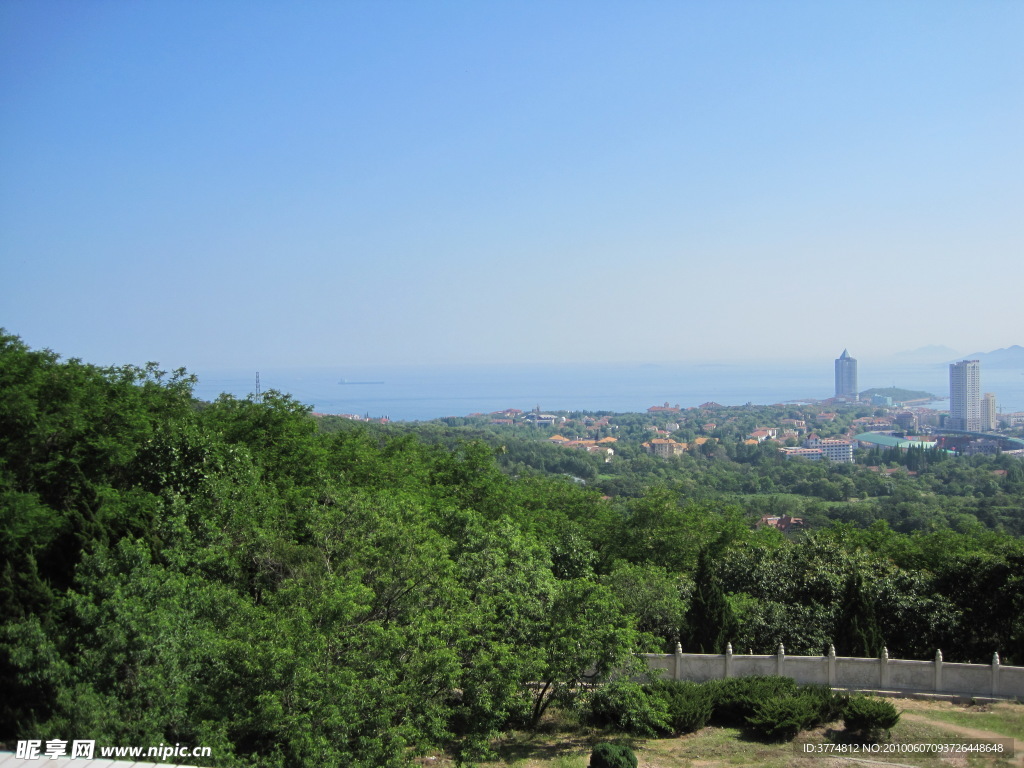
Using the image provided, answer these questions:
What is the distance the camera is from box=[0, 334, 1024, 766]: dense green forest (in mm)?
9789

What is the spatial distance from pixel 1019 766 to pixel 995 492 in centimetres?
7701

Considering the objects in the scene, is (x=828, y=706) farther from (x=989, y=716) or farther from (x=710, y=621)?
(x=710, y=621)

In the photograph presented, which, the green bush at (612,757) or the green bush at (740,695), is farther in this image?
the green bush at (740,695)

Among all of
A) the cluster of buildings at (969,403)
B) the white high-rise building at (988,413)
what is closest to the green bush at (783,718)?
the cluster of buildings at (969,403)

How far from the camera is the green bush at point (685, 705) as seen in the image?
1282 cm

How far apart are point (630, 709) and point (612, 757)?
1545 mm

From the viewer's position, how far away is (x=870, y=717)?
39.7 feet

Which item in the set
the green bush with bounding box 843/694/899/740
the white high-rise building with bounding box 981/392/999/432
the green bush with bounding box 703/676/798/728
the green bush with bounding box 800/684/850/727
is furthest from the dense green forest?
the white high-rise building with bounding box 981/392/999/432

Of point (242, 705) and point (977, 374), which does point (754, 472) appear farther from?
point (977, 374)

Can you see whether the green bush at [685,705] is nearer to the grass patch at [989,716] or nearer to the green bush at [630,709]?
the green bush at [630,709]

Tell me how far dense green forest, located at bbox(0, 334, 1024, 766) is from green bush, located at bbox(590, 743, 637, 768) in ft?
4.66

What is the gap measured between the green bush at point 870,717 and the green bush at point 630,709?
2.71 meters

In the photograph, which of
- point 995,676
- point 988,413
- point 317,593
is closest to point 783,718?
point 995,676

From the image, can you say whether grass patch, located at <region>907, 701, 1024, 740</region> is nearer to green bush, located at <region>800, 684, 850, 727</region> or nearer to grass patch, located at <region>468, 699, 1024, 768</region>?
grass patch, located at <region>468, 699, 1024, 768</region>
